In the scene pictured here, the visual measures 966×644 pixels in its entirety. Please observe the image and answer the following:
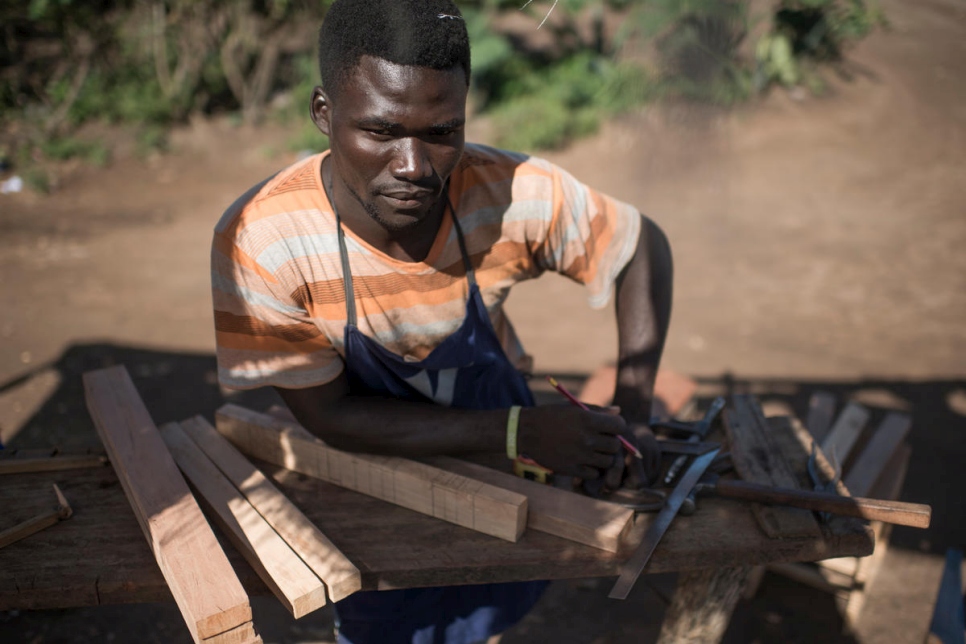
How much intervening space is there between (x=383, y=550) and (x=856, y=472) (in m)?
2.06

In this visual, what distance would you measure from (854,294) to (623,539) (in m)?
4.77

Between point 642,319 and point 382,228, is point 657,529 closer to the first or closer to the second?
point 642,319

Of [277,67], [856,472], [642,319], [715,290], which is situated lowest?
[715,290]

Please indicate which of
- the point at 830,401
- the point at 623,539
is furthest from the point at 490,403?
the point at 830,401

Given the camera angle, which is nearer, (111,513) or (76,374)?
(111,513)

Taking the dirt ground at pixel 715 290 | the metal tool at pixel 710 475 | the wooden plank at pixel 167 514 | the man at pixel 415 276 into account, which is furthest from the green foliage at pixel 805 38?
the wooden plank at pixel 167 514

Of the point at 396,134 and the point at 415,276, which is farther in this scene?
the point at 415,276

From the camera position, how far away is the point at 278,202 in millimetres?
1988

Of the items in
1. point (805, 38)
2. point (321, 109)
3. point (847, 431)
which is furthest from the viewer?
point (805, 38)

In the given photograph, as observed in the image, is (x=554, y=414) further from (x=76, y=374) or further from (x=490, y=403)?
(x=76, y=374)

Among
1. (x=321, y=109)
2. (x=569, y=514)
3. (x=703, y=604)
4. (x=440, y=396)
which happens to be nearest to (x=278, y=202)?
(x=321, y=109)

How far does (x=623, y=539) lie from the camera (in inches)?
73.5

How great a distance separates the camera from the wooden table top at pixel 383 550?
5.75 feet

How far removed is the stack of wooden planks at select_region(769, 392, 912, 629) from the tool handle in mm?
1163
